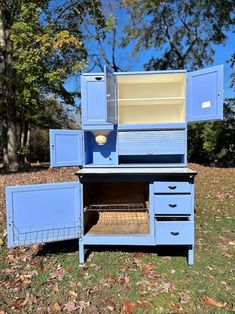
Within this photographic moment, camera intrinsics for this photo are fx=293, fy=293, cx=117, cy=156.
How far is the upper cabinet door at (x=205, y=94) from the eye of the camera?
323 cm

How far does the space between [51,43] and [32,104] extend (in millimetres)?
2380

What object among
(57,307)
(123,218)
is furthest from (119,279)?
(123,218)

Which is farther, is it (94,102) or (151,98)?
(151,98)

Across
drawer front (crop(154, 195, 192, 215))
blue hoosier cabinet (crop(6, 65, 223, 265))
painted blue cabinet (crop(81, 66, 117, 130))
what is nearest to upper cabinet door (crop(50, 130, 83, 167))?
blue hoosier cabinet (crop(6, 65, 223, 265))

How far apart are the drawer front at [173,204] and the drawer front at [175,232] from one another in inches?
4.5

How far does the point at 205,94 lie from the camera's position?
11.1 feet

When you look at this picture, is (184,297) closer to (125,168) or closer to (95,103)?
(125,168)

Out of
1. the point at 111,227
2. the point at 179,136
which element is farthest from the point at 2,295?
the point at 179,136

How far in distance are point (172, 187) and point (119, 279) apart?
1082 millimetres

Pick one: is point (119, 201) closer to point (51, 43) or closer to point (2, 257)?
point (2, 257)

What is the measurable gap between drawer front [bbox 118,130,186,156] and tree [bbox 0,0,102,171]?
6.94 m

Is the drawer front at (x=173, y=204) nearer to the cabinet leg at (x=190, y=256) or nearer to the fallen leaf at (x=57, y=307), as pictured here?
the cabinet leg at (x=190, y=256)

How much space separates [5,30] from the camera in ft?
35.4

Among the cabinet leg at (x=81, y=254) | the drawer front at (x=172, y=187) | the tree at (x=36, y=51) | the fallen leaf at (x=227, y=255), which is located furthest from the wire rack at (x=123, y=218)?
the tree at (x=36, y=51)
